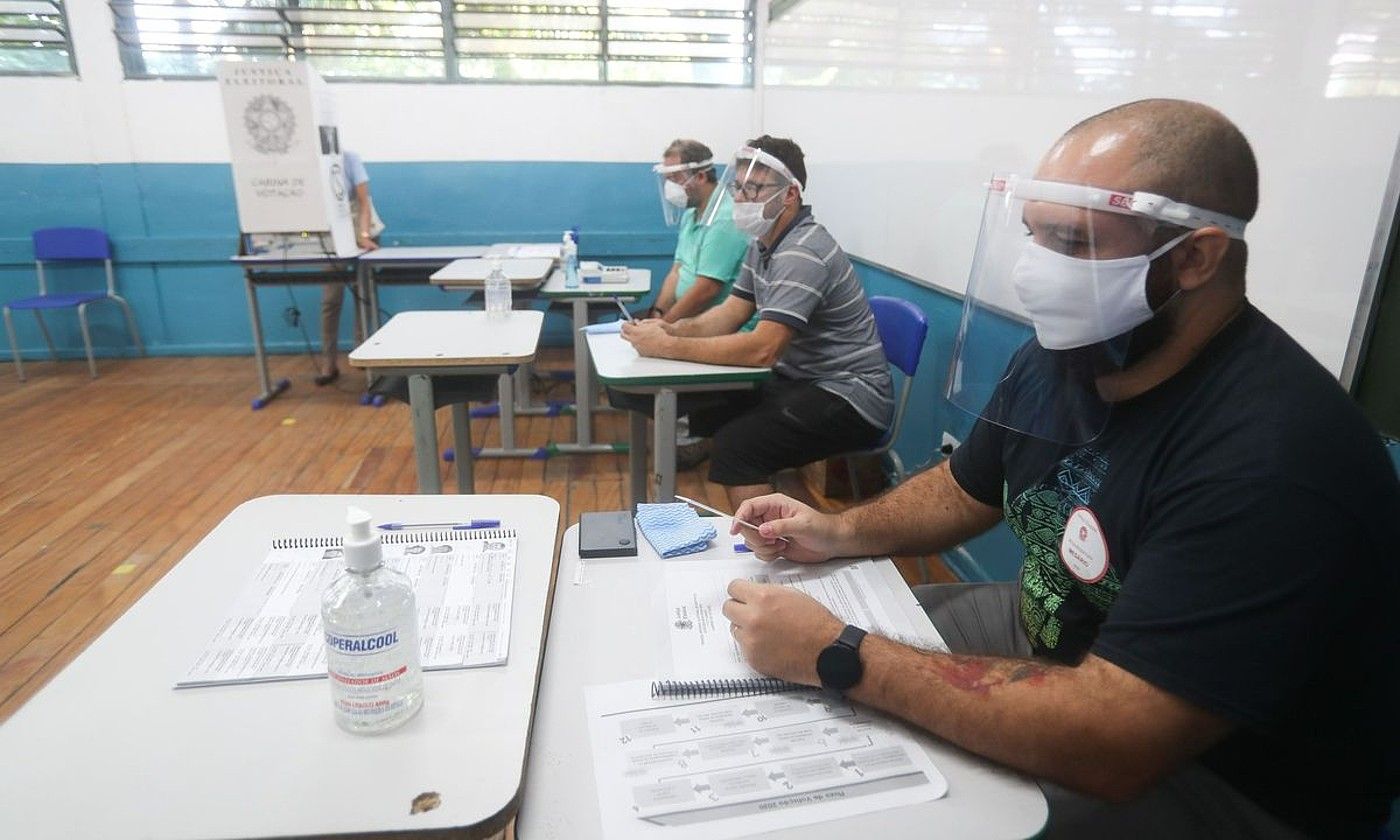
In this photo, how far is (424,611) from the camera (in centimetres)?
90

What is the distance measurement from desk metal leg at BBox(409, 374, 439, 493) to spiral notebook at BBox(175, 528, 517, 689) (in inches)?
41.3

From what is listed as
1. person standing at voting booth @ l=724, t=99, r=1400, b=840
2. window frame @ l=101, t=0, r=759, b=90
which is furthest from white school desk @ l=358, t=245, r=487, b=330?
person standing at voting booth @ l=724, t=99, r=1400, b=840

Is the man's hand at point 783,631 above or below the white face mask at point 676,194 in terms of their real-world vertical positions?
below

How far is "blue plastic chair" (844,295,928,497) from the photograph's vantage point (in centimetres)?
226

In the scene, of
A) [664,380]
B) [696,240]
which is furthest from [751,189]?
[696,240]

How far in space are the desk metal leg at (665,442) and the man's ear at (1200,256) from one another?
1382 millimetres

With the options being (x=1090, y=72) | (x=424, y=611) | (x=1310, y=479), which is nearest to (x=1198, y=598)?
(x=1310, y=479)

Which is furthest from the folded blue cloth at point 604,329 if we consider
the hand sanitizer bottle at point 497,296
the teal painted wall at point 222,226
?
the teal painted wall at point 222,226

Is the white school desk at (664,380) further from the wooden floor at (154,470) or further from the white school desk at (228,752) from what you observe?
the white school desk at (228,752)

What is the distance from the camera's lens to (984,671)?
0.77 m

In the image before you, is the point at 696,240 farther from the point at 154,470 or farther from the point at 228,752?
the point at 228,752

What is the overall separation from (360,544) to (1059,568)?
815mm

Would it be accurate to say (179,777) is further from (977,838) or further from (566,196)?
(566,196)

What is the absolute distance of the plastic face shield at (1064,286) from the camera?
2.72 ft
